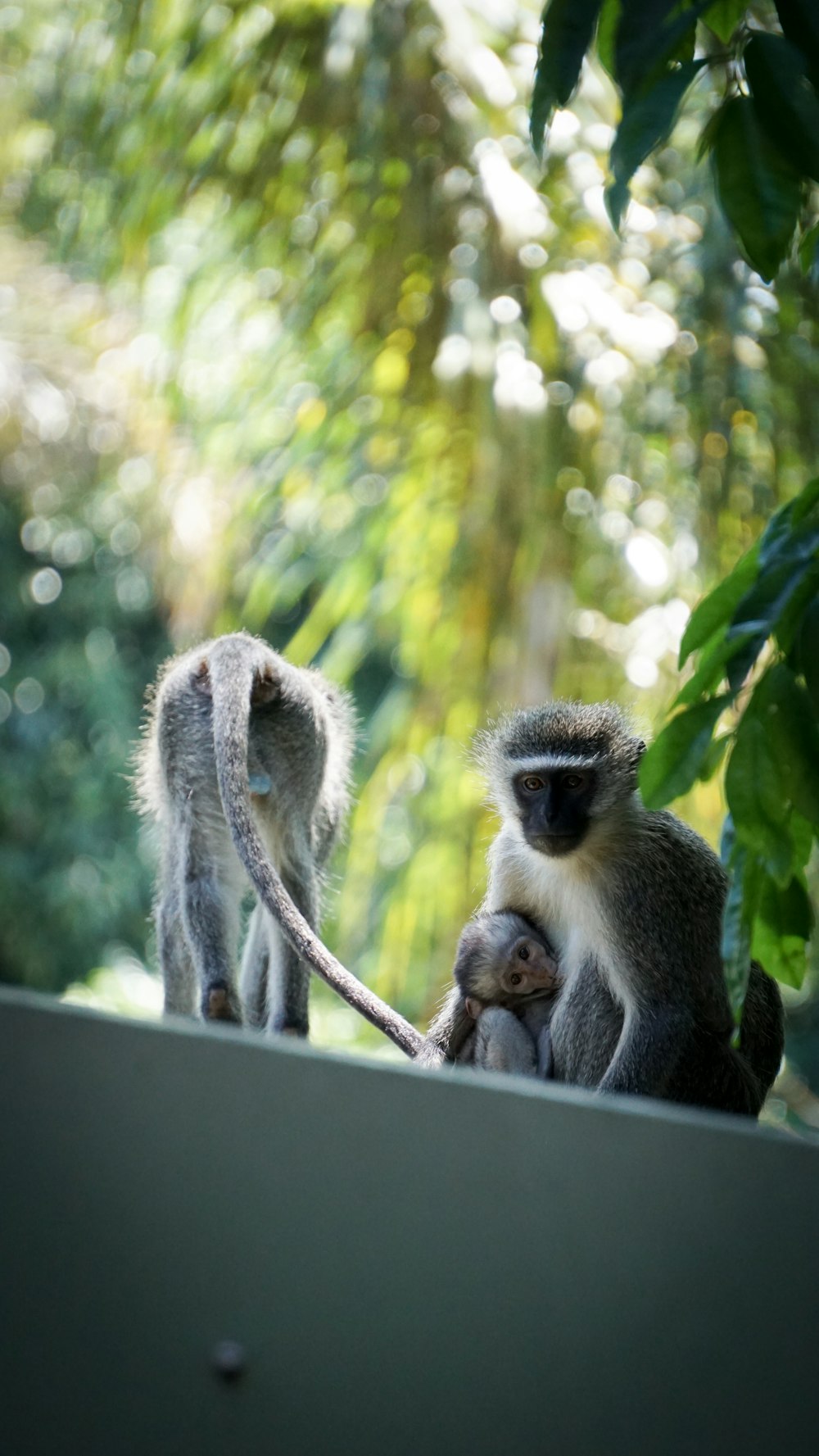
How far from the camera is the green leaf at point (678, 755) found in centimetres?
106

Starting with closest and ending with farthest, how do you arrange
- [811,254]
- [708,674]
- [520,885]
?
[708,674] < [811,254] < [520,885]

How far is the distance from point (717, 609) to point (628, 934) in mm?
1042

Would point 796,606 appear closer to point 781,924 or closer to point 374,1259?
point 781,924

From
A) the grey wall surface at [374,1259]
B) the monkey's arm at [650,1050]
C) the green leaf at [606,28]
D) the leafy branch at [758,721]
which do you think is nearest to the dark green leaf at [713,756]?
the leafy branch at [758,721]

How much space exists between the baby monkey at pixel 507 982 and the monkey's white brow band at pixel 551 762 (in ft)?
0.83

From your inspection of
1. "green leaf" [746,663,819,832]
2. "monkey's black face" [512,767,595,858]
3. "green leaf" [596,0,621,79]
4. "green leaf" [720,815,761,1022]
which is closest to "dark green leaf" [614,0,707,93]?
"green leaf" [596,0,621,79]

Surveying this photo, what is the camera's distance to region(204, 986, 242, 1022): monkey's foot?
2480mm

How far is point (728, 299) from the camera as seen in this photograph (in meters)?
3.83

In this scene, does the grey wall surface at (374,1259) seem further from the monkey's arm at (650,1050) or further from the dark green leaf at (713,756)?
the monkey's arm at (650,1050)

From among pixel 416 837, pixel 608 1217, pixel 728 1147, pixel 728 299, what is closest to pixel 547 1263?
pixel 608 1217

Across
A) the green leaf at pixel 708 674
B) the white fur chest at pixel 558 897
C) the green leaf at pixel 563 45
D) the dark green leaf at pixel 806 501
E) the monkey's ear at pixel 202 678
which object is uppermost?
the green leaf at pixel 563 45

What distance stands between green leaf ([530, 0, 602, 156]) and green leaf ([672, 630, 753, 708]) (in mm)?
409

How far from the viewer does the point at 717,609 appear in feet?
3.71

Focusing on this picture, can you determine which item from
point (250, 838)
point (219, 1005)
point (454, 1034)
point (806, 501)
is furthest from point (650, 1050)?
point (806, 501)
